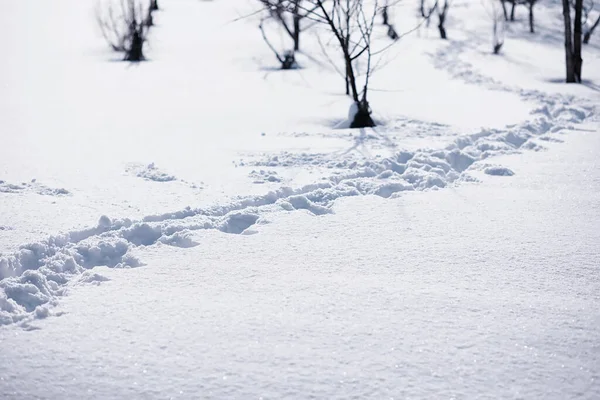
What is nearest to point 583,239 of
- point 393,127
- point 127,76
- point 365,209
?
point 365,209

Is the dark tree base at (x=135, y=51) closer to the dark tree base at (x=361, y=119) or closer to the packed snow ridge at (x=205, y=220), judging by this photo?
the dark tree base at (x=361, y=119)

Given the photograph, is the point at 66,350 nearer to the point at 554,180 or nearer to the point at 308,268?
the point at 308,268

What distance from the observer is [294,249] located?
2.75 metres

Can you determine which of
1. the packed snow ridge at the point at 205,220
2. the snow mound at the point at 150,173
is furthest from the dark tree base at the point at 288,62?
the snow mound at the point at 150,173

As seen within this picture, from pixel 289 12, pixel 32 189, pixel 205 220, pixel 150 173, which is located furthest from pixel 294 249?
pixel 289 12

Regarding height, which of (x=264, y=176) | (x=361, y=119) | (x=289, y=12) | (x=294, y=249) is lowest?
(x=294, y=249)

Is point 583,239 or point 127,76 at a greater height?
point 127,76

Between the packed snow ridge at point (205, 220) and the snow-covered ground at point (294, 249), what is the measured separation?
0.04 feet

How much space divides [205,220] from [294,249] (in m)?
0.56

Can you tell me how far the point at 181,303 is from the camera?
2246mm

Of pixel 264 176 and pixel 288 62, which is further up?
pixel 288 62

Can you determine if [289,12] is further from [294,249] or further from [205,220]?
[294,249]

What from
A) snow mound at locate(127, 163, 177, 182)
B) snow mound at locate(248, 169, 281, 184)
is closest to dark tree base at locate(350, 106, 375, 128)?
snow mound at locate(248, 169, 281, 184)

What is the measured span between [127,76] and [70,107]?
1.92 m
